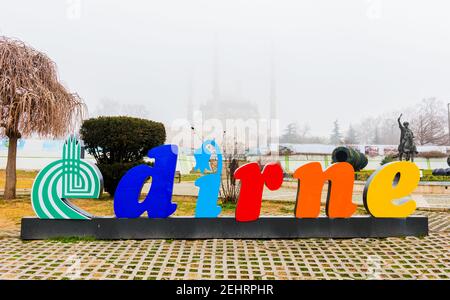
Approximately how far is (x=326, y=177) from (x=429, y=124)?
5572cm

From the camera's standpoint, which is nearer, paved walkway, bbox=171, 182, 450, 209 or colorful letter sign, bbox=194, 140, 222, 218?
colorful letter sign, bbox=194, 140, 222, 218

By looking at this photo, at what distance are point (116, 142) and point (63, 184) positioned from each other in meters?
5.88

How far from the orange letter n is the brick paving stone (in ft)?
1.92

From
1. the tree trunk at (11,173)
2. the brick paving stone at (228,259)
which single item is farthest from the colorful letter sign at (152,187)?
the tree trunk at (11,173)

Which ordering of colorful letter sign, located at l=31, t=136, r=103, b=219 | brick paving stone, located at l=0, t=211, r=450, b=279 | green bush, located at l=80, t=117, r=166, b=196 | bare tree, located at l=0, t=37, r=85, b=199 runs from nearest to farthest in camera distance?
brick paving stone, located at l=0, t=211, r=450, b=279 → colorful letter sign, located at l=31, t=136, r=103, b=219 → bare tree, located at l=0, t=37, r=85, b=199 → green bush, located at l=80, t=117, r=166, b=196

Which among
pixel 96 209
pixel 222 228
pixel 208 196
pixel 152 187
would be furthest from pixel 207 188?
pixel 96 209

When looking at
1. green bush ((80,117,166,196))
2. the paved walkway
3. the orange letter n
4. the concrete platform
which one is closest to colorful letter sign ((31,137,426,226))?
the orange letter n

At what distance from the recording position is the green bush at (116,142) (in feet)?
38.5

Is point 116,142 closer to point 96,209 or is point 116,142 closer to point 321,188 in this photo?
point 96,209

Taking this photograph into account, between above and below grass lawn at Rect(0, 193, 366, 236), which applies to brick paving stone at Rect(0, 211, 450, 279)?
below

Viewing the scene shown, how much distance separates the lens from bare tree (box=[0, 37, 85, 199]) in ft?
34.5

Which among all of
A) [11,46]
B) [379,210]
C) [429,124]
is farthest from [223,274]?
[429,124]

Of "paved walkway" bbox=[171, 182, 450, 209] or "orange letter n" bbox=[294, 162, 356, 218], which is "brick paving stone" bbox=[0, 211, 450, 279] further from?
"paved walkway" bbox=[171, 182, 450, 209]

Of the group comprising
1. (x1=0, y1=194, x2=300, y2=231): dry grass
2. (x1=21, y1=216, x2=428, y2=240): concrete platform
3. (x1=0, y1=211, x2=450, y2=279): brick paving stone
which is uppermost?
(x1=21, y1=216, x2=428, y2=240): concrete platform
